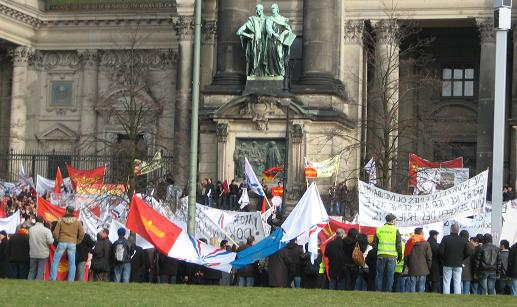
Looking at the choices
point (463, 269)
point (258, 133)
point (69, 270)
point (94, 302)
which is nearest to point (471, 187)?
point (463, 269)

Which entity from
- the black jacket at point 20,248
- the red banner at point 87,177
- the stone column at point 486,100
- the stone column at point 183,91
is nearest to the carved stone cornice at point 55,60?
the stone column at point 183,91

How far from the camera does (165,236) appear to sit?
1119 inches

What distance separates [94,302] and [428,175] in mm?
24793

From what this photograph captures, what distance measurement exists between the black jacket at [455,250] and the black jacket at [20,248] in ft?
30.8

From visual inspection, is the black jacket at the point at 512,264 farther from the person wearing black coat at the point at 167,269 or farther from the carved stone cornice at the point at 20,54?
the carved stone cornice at the point at 20,54

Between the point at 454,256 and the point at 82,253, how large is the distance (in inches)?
331

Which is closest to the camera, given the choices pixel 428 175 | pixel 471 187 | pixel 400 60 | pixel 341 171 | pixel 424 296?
pixel 424 296

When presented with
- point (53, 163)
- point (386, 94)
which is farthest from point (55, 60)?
point (386, 94)

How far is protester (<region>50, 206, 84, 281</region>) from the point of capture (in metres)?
29.2

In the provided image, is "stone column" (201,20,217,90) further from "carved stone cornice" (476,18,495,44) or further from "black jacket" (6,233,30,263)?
"black jacket" (6,233,30,263)

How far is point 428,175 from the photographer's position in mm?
45750

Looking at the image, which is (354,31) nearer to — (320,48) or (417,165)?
(320,48)

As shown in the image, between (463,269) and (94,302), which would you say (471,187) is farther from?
(94,302)

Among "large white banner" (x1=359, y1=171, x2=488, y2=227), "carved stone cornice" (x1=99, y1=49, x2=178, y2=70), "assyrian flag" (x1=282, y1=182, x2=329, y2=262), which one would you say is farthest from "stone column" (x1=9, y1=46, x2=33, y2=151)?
"assyrian flag" (x1=282, y1=182, x2=329, y2=262)
